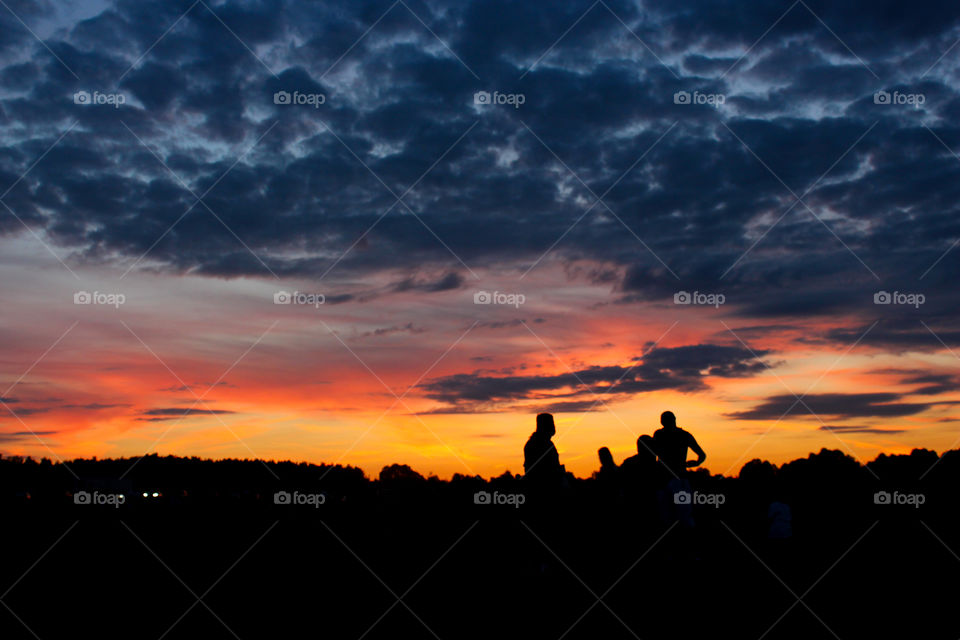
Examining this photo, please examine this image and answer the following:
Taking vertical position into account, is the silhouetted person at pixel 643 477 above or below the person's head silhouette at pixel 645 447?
below

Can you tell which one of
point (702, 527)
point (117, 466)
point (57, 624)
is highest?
point (117, 466)

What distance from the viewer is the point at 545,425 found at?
11.3 m

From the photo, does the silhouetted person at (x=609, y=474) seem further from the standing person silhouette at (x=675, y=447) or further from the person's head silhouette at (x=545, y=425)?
the person's head silhouette at (x=545, y=425)

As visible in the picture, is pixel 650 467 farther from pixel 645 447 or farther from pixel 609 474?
pixel 609 474

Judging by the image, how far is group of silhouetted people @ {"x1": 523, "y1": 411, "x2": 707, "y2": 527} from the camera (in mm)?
11211

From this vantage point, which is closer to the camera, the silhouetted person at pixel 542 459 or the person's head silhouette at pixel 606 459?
the silhouetted person at pixel 542 459

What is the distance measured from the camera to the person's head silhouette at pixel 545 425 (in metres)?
11.3

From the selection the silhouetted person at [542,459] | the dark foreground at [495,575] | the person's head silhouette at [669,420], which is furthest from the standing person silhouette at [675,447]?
the silhouetted person at [542,459]

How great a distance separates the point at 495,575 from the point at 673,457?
132 inches

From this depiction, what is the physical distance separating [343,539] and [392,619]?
7.31m

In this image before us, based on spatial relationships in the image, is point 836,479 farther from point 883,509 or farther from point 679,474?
point 679,474

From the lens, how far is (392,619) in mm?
8297

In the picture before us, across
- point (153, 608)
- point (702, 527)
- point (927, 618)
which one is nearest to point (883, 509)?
point (702, 527)

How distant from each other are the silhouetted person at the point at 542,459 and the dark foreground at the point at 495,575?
1.18 ft
